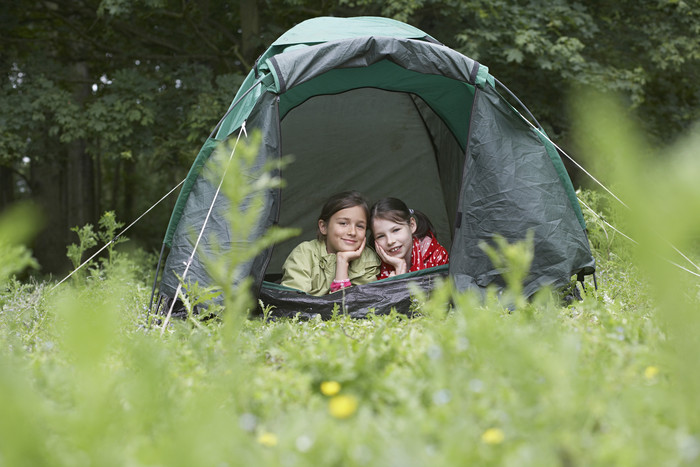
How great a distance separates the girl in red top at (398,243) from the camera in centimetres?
409

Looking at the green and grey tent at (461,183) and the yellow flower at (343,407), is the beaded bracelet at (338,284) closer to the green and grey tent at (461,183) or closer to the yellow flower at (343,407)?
the green and grey tent at (461,183)

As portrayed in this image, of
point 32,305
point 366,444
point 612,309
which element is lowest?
point 32,305

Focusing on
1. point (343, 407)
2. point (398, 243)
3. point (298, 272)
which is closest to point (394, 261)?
point (398, 243)

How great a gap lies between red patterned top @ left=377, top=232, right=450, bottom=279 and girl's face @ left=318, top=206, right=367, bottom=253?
0.28 m

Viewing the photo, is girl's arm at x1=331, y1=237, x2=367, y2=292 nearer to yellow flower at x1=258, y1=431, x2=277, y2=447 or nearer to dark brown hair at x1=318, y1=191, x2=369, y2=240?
dark brown hair at x1=318, y1=191, x2=369, y2=240

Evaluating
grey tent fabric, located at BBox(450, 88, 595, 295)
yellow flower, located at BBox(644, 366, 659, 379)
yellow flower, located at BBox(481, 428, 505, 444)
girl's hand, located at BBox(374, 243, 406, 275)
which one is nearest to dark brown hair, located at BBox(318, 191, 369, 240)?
girl's hand, located at BBox(374, 243, 406, 275)

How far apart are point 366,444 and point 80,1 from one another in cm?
801

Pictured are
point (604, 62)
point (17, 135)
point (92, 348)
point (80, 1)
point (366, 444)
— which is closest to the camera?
point (92, 348)

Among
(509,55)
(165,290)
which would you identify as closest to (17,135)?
(165,290)

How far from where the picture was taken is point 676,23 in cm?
679

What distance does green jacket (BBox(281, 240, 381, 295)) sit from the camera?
390 cm

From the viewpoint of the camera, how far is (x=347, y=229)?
13.4 ft

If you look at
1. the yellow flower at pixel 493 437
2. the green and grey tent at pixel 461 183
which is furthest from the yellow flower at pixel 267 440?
the green and grey tent at pixel 461 183

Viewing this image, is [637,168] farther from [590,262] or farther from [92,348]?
[590,262]
